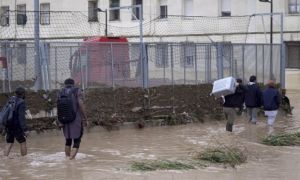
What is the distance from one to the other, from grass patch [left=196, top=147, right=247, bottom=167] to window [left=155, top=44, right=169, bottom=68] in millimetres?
7724

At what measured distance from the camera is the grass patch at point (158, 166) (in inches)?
483

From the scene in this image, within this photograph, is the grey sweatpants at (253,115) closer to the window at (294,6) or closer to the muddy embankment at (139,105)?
the muddy embankment at (139,105)

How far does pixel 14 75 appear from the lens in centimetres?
1764

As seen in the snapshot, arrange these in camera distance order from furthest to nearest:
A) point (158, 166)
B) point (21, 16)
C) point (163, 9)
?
point (163, 9)
point (21, 16)
point (158, 166)

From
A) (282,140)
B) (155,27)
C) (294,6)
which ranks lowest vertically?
(282,140)

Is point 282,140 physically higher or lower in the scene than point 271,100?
lower

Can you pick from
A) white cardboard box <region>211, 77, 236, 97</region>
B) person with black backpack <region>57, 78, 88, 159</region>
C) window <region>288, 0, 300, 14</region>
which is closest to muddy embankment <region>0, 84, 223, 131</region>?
white cardboard box <region>211, 77, 236, 97</region>

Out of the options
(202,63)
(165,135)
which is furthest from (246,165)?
(202,63)

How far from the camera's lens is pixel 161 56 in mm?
21141

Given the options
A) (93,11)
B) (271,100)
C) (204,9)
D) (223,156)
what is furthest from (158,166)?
(93,11)

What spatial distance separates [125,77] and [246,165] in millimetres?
7728

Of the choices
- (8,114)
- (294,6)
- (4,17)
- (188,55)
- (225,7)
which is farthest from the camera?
(225,7)

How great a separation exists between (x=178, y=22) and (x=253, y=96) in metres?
21.2

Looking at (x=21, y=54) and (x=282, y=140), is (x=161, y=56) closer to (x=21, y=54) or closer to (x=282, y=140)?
(x=21, y=54)
